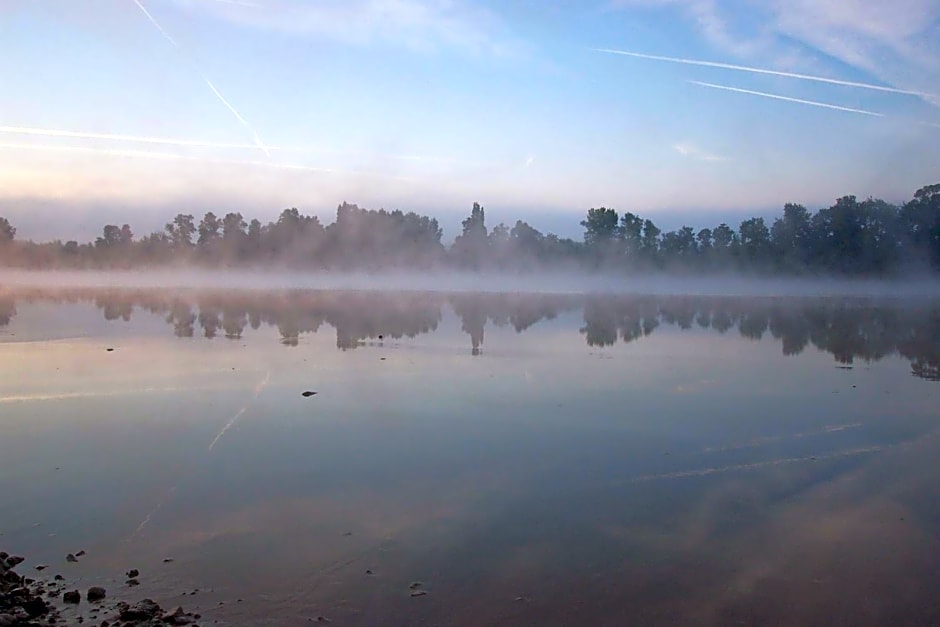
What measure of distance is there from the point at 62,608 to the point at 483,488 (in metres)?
3.79

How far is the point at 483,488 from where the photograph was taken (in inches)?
295

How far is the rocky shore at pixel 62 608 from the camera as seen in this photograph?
4.63m

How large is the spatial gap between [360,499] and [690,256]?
91263mm

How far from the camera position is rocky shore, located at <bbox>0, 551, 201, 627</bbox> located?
4.63 m

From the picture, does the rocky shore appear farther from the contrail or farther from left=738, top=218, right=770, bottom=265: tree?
left=738, top=218, right=770, bottom=265: tree

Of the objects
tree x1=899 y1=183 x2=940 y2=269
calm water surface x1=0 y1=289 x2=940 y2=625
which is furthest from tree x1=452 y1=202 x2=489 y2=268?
calm water surface x1=0 y1=289 x2=940 y2=625

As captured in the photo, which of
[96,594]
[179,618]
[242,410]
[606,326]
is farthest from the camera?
[606,326]

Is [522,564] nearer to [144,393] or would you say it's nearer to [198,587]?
[198,587]

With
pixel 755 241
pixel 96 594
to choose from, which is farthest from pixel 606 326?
pixel 755 241

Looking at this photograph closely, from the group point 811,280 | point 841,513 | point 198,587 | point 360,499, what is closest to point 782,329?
point 841,513

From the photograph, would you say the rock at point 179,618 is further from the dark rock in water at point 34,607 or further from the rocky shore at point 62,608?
the dark rock in water at point 34,607

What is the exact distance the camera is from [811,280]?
269 ft

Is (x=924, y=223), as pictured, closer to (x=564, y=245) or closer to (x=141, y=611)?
(x=564, y=245)

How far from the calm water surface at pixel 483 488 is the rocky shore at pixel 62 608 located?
19 centimetres
